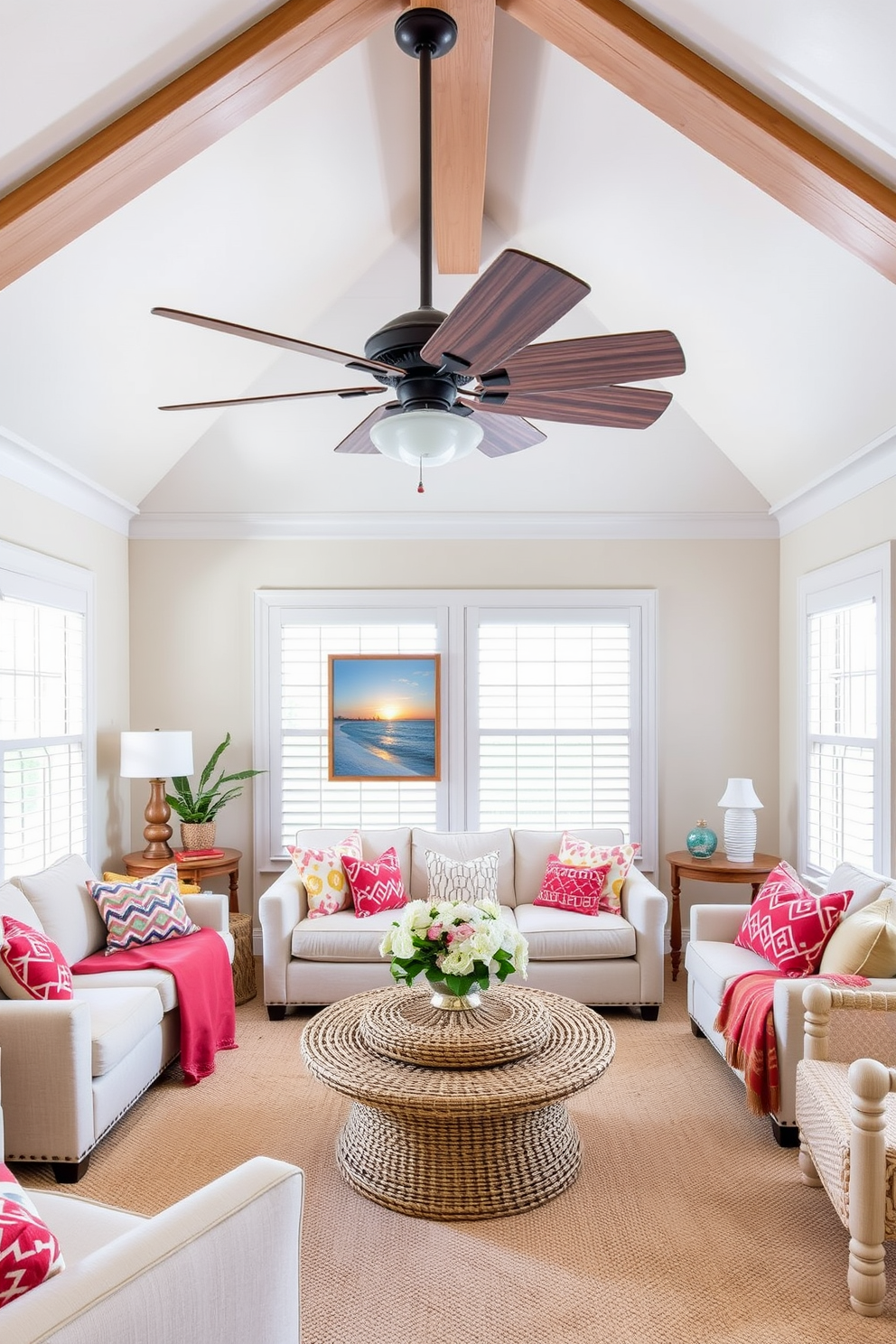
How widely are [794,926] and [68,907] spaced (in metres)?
3.02

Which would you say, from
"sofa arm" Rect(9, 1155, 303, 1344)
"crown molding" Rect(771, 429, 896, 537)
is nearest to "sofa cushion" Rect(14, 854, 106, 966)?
"sofa arm" Rect(9, 1155, 303, 1344)

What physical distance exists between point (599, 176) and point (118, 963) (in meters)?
3.77

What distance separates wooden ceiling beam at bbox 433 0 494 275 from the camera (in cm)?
278

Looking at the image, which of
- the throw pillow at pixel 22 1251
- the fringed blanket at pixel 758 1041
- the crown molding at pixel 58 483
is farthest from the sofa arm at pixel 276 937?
the throw pillow at pixel 22 1251

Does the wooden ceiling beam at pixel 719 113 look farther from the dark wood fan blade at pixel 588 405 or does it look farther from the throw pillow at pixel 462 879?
the throw pillow at pixel 462 879

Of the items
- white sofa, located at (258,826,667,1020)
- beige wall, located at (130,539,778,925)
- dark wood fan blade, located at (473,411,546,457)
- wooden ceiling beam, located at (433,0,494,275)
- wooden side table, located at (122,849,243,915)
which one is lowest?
white sofa, located at (258,826,667,1020)

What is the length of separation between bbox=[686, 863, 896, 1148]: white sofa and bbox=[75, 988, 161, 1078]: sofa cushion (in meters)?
2.32

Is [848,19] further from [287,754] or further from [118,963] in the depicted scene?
[287,754]

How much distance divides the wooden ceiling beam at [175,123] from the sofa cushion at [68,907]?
7.74ft

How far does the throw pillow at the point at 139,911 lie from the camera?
158 inches

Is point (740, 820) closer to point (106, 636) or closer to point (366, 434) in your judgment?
point (366, 434)

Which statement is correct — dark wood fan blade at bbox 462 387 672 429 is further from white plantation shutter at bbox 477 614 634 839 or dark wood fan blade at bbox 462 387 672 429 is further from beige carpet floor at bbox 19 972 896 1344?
white plantation shutter at bbox 477 614 634 839

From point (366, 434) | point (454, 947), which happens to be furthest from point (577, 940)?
point (366, 434)

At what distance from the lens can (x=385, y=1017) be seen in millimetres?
3285
